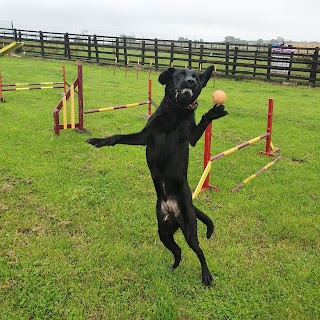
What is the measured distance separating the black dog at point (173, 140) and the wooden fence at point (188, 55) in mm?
12081

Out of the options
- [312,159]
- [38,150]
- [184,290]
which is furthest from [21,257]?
[312,159]

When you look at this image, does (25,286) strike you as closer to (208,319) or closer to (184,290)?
(184,290)

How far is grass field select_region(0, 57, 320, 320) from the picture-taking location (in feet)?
8.82

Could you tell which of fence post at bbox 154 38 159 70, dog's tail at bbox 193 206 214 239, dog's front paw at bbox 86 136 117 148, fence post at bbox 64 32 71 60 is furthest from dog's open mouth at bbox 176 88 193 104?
fence post at bbox 64 32 71 60

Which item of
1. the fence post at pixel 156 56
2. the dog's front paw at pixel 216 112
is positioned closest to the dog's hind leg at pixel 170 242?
the dog's front paw at pixel 216 112

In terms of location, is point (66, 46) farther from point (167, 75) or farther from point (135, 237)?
point (167, 75)

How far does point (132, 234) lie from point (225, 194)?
5.13 ft

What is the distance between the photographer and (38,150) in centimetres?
591

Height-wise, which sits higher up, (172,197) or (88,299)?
(172,197)

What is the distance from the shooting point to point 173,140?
253cm

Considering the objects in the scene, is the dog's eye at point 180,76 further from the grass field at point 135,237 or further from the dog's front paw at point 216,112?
the grass field at point 135,237

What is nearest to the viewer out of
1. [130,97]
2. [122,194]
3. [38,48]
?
[122,194]

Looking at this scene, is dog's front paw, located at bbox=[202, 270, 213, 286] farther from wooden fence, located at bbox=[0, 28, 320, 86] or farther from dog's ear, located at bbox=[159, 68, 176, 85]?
wooden fence, located at bbox=[0, 28, 320, 86]

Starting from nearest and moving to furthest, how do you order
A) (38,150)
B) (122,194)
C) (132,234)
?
1. (132,234)
2. (122,194)
3. (38,150)
